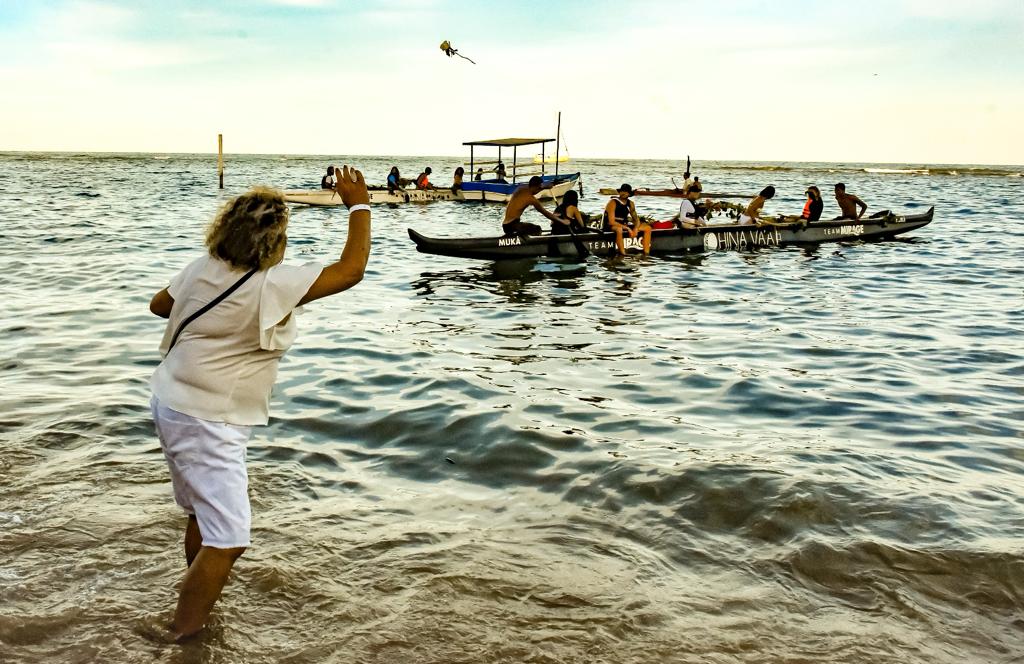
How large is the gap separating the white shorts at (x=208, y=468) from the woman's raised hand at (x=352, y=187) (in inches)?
40.5

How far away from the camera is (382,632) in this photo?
3.64 m

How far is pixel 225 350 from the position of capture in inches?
124

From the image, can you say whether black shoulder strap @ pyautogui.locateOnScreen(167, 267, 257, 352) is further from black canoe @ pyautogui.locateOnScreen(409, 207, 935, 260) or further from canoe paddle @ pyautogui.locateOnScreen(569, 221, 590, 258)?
canoe paddle @ pyautogui.locateOnScreen(569, 221, 590, 258)

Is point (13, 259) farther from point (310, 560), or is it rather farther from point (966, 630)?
point (966, 630)

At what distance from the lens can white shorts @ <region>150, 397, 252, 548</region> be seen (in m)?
3.11

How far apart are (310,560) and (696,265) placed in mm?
15027

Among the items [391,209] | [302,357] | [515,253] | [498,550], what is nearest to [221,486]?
[498,550]

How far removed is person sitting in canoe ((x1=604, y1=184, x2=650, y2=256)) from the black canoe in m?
0.17

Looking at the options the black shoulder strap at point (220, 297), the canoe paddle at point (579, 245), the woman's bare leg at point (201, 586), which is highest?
the black shoulder strap at point (220, 297)

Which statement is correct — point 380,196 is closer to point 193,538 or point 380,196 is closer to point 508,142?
point 508,142

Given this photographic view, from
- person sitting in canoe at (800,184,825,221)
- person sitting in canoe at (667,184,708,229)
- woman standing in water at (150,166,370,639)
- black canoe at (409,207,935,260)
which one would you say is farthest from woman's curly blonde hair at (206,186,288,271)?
person sitting in canoe at (800,184,825,221)

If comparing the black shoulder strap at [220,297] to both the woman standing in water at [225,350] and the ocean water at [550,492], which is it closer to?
the woman standing in water at [225,350]

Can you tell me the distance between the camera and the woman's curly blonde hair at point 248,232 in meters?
3.05

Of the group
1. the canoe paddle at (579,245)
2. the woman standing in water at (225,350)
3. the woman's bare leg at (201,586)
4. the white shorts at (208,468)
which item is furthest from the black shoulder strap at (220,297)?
the canoe paddle at (579,245)
